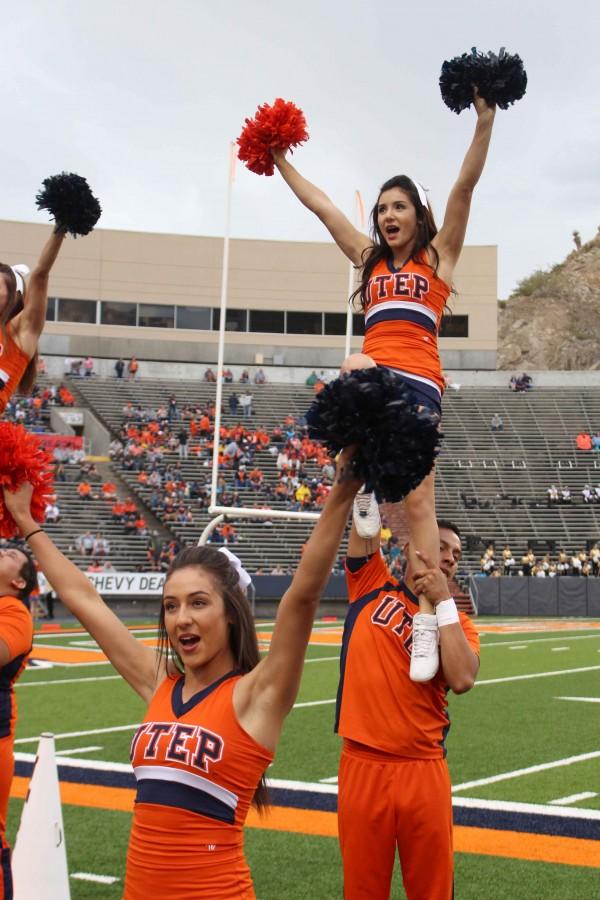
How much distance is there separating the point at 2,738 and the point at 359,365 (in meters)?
1.92

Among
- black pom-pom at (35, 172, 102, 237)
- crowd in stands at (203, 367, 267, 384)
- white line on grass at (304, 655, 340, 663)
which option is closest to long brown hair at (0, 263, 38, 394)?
black pom-pom at (35, 172, 102, 237)

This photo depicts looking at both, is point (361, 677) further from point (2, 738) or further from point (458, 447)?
point (458, 447)

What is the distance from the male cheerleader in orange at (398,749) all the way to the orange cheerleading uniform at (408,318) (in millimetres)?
610

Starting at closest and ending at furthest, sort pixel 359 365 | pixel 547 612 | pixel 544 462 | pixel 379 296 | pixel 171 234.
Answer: pixel 359 365 → pixel 379 296 → pixel 547 612 → pixel 544 462 → pixel 171 234

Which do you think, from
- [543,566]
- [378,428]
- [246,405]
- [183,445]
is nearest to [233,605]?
[378,428]

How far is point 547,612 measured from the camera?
2247 centimetres

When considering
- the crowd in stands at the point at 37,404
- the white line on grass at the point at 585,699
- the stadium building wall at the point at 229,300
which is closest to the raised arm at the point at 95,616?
the white line on grass at the point at 585,699

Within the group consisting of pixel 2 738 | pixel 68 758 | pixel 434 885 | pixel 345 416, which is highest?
pixel 345 416

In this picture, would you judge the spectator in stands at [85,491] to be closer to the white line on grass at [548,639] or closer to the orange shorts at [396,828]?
the white line on grass at [548,639]

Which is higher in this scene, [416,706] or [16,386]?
[16,386]

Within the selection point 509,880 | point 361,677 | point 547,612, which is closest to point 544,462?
point 547,612

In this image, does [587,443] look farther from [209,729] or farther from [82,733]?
[209,729]

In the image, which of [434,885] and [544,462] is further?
[544,462]

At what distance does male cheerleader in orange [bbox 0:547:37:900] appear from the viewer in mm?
3496
